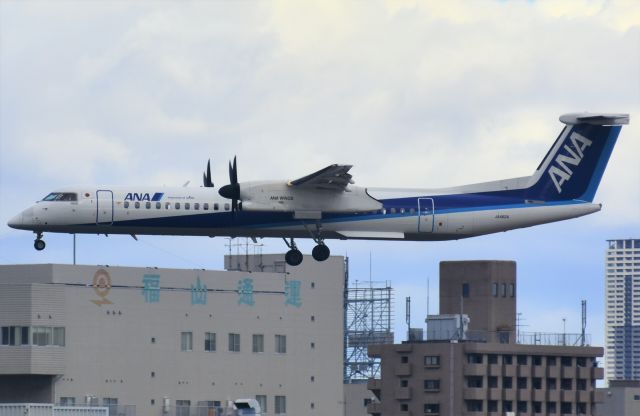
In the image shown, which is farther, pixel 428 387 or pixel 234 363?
pixel 428 387

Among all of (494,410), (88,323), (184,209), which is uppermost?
(184,209)

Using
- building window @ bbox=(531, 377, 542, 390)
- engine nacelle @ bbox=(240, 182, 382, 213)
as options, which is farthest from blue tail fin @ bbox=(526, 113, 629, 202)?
building window @ bbox=(531, 377, 542, 390)

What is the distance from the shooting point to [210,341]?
349 ft

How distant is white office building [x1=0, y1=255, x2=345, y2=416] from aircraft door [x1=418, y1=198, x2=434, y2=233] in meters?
38.7

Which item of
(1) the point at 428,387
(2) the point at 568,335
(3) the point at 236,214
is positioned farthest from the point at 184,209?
(2) the point at 568,335

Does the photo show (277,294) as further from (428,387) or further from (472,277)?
(472,277)

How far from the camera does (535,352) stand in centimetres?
12862

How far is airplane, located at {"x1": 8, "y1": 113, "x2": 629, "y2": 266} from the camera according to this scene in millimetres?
64375

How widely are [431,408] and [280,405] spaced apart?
→ 2051cm

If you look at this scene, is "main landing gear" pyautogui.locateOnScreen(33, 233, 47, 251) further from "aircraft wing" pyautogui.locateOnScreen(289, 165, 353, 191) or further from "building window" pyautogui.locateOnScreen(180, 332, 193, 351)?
"building window" pyautogui.locateOnScreen(180, 332, 193, 351)

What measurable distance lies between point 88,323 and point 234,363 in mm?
11356

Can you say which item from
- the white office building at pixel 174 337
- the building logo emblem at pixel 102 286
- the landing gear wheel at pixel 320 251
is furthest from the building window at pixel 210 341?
the landing gear wheel at pixel 320 251

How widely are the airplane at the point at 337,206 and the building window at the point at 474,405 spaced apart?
5501 centimetres

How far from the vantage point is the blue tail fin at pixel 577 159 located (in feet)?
228
